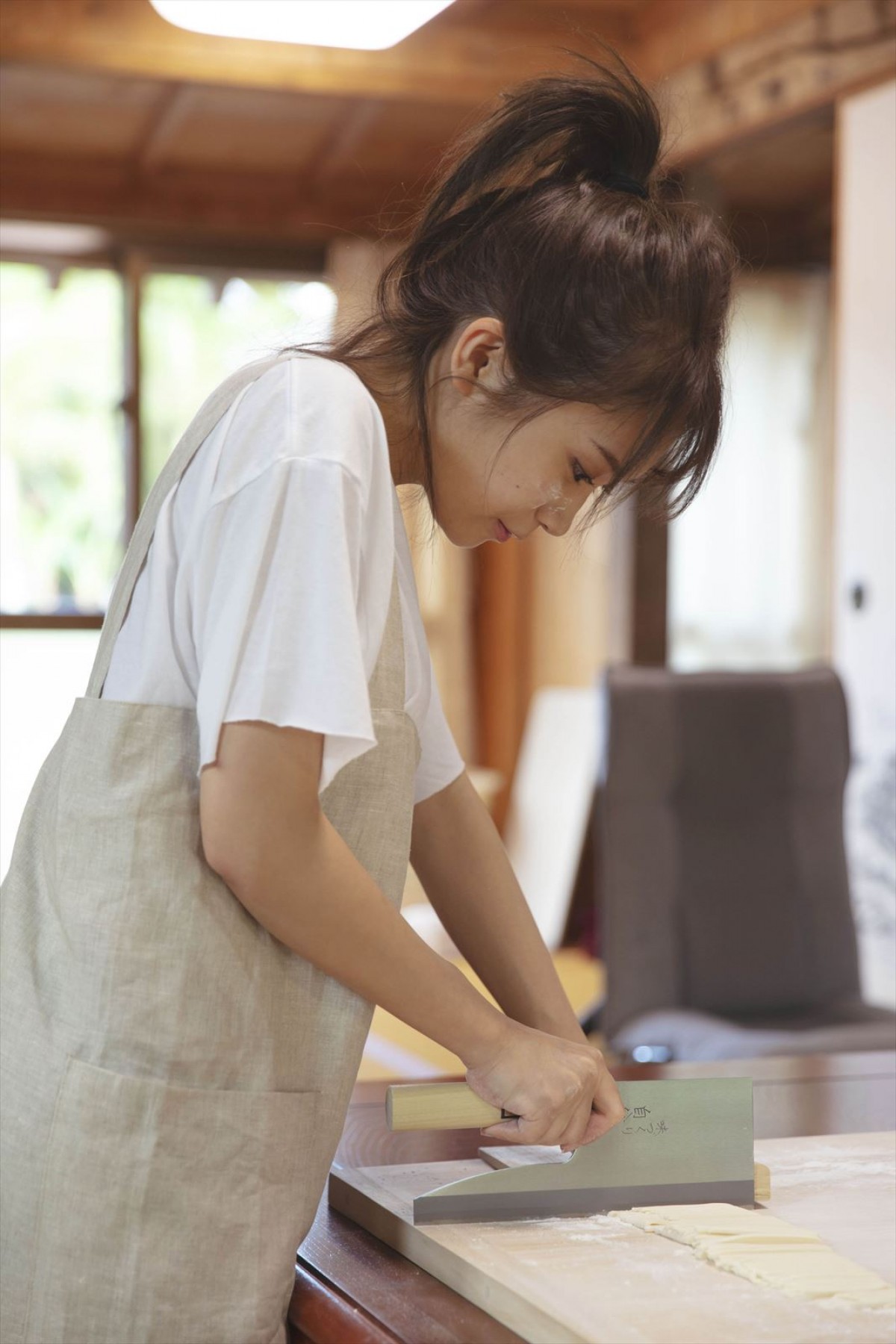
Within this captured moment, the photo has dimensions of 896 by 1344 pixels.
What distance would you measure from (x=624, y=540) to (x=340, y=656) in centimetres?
368

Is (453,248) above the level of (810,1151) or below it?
above

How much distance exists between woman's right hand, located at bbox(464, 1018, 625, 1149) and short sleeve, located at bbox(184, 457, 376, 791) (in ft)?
0.74

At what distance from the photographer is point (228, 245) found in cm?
460

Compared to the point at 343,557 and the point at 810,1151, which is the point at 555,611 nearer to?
the point at 810,1151

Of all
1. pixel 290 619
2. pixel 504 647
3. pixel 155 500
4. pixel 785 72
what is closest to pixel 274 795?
pixel 290 619

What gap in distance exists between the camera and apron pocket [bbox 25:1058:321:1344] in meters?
0.80

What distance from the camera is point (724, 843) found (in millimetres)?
2506

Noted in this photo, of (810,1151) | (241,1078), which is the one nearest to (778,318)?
(810,1151)

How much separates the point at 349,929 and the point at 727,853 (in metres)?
1.78

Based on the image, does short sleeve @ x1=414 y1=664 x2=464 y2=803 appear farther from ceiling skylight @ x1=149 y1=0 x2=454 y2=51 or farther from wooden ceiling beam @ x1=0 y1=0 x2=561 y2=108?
wooden ceiling beam @ x1=0 y1=0 x2=561 y2=108

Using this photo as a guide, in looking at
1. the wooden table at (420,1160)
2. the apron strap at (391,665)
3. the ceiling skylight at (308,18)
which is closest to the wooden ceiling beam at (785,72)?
the ceiling skylight at (308,18)

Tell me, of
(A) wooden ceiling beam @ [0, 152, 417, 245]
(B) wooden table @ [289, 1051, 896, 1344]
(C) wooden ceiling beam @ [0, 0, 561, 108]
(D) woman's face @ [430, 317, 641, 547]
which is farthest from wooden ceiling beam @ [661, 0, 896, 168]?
(D) woman's face @ [430, 317, 641, 547]

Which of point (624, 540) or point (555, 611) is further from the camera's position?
point (555, 611)

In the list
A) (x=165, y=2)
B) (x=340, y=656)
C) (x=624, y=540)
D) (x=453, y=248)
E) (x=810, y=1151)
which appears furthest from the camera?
(x=624, y=540)
